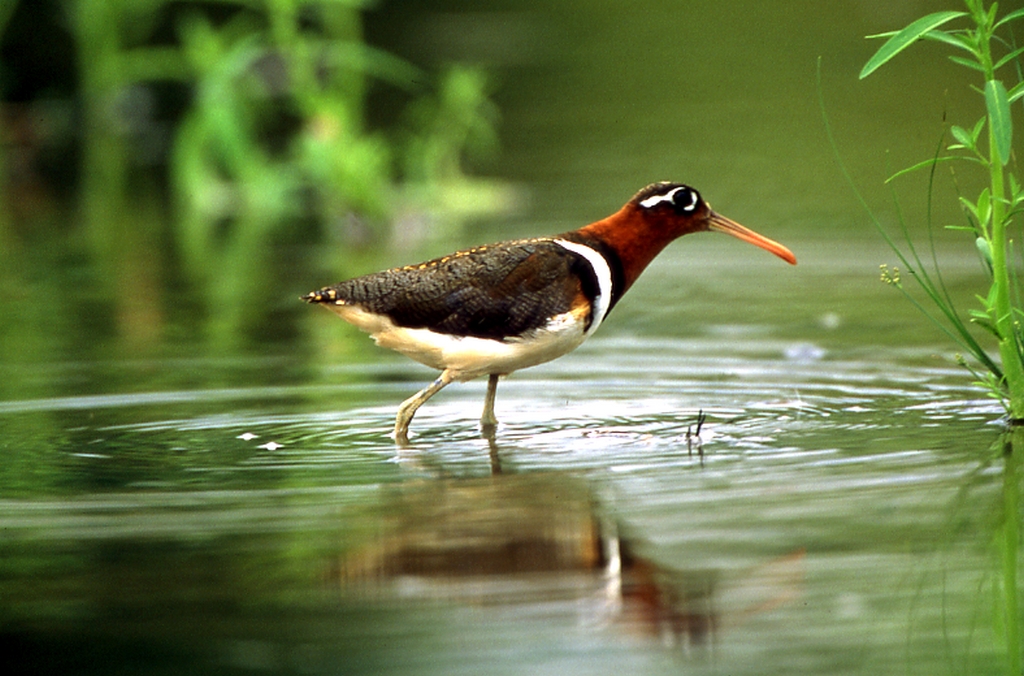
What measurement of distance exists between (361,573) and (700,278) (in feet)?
23.5

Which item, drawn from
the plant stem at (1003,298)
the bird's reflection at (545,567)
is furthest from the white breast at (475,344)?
the plant stem at (1003,298)

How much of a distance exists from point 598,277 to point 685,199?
68cm

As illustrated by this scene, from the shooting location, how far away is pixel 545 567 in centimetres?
530

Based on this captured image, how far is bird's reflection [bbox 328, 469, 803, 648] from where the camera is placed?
4832 millimetres

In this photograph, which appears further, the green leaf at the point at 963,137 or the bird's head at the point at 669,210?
the bird's head at the point at 669,210

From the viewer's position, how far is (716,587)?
5.01m

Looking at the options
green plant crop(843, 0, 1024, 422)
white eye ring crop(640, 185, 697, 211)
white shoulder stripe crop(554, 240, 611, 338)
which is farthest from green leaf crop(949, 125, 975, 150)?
white shoulder stripe crop(554, 240, 611, 338)

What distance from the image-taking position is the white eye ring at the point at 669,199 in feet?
25.9

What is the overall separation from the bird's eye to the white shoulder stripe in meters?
0.49

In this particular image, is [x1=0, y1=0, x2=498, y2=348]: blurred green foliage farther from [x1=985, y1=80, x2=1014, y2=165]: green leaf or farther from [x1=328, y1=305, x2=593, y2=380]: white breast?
[x1=985, y1=80, x2=1014, y2=165]: green leaf

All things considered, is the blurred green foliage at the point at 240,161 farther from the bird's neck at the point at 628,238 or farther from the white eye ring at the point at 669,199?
the white eye ring at the point at 669,199

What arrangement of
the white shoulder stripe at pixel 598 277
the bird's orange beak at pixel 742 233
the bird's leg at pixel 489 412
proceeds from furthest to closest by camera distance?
the bird's orange beak at pixel 742 233, the bird's leg at pixel 489 412, the white shoulder stripe at pixel 598 277

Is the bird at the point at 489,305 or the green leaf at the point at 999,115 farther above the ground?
the green leaf at the point at 999,115

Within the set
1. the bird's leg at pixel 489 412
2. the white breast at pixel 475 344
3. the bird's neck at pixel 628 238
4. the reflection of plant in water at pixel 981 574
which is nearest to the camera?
the reflection of plant in water at pixel 981 574
